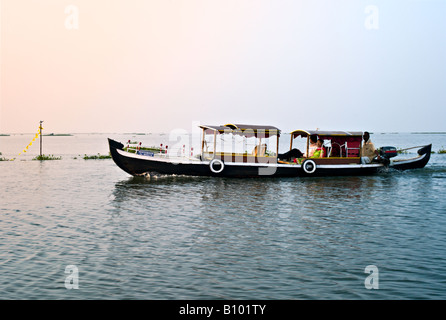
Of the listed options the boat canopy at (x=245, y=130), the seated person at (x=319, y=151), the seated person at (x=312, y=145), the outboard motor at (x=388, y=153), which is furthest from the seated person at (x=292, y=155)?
the outboard motor at (x=388, y=153)

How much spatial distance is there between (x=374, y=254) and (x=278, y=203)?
8623 mm

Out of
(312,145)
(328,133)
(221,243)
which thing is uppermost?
(328,133)

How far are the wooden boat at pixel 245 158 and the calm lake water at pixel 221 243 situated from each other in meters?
3.60

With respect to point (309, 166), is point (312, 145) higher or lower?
higher

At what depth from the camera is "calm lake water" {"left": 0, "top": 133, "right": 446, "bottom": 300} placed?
8906mm

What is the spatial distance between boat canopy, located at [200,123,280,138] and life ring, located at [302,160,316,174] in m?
2.69

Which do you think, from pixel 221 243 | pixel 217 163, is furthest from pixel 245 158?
pixel 221 243

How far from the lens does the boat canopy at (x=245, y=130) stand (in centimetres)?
2803

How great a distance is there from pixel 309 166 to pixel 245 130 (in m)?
4.91

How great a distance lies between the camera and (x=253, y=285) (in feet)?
29.5

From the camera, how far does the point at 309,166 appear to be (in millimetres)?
28766

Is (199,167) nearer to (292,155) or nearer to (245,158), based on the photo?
(245,158)

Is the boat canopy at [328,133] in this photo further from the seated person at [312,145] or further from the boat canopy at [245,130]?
the boat canopy at [245,130]

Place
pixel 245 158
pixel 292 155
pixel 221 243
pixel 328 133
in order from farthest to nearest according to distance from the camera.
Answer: pixel 292 155
pixel 328 133
pixel 245 158
pixel 221 243
